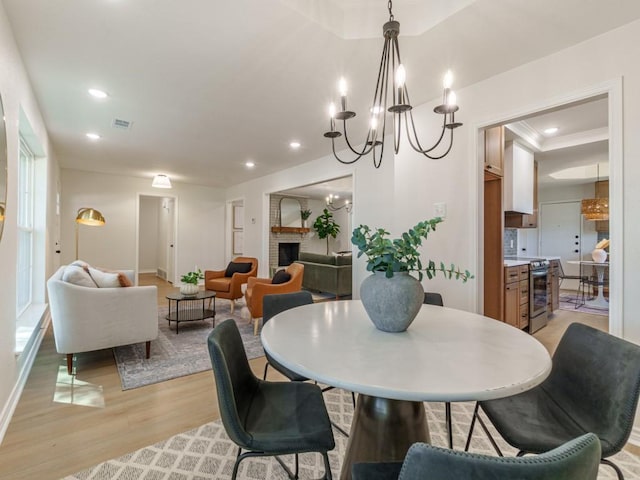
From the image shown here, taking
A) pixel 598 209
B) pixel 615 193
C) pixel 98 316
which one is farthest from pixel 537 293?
pixel 98 316

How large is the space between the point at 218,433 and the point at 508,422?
5.05 ft

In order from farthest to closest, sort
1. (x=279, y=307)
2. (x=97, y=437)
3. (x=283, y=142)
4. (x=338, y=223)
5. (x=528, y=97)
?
1. (x=338, y=223)
2. (x=283, y=142)
3. (x=528, y=97)
4. (x=279, y=307)
5. (x=97, y=437)

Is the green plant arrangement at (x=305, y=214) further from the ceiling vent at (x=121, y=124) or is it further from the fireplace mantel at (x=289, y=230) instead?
the ceiling vent at (x=121, y=124)

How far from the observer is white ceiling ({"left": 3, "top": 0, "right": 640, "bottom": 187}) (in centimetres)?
176

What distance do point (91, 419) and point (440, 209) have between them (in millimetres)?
2959

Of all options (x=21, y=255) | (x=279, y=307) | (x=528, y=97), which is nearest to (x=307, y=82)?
(x=528, y=97)

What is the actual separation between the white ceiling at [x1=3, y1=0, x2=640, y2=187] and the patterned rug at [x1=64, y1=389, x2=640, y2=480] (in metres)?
2.42

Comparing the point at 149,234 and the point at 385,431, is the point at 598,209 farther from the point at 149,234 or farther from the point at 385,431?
the point at 149,234

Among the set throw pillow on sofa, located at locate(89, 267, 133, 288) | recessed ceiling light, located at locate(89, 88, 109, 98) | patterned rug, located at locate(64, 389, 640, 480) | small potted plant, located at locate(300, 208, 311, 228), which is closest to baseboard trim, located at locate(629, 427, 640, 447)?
patterned rug, located at locate(64, 389, 640, 480)

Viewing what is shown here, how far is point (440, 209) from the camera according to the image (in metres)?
2.72

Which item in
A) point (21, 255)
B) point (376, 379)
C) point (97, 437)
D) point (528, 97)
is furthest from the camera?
point (21, 255)

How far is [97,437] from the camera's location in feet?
5.83

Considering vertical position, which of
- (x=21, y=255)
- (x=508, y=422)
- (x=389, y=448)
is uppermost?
(x=21, y=255)

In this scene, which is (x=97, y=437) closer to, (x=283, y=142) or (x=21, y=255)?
(x=21, y=255)
